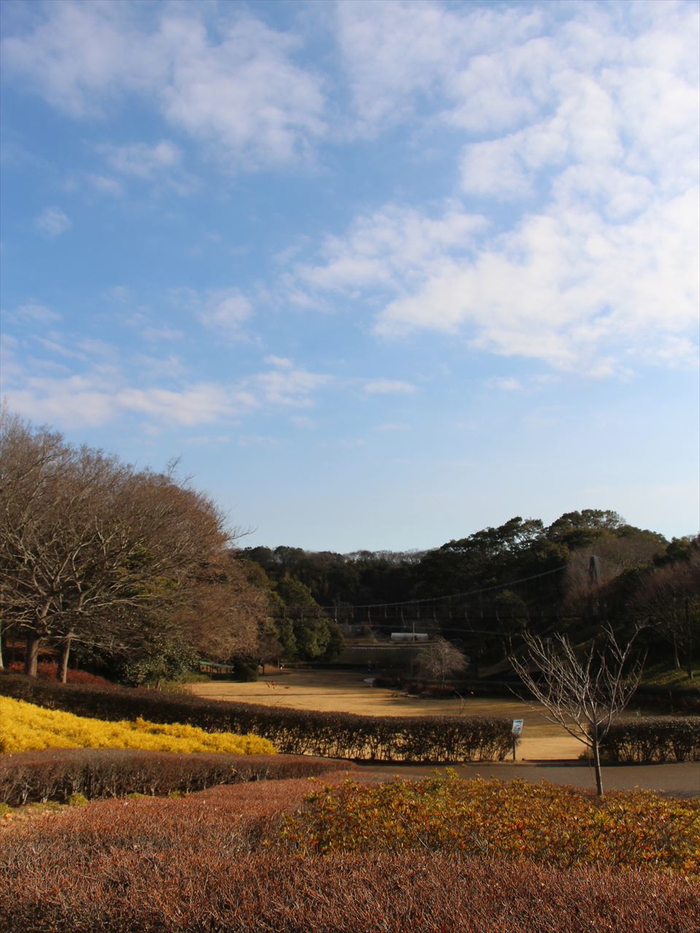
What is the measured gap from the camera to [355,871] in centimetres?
356

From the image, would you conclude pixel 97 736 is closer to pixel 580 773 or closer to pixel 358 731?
pixel 358 731

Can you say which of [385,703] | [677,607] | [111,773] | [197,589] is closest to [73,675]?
[197,589]

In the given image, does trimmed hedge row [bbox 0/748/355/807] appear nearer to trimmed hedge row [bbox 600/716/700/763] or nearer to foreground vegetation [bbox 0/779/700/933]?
foreground vegetation [bbox 0/779/700/933]

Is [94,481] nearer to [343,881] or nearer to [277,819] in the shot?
[277,819]

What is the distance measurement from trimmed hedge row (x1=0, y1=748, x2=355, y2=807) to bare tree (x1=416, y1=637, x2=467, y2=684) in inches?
1523

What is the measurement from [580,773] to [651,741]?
10.2 feet

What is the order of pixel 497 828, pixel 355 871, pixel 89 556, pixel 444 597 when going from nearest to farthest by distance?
1. pixel 355 871
2. pixel 497 828
3. pixel 89 556
4. pixel 444 597

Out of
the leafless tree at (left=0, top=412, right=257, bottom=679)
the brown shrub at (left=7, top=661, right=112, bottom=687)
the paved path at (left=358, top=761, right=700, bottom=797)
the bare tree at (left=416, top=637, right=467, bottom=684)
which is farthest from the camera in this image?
the bare tree at (left=416, top=637, right=467, bottom=684)

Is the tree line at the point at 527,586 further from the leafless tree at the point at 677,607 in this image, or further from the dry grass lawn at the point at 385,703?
the dry grass lawn at the point at 385,703

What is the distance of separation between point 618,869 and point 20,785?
762 cm

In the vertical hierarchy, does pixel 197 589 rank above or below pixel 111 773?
above

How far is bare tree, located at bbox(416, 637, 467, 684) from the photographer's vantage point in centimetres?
4856

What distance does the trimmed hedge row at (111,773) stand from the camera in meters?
9.04

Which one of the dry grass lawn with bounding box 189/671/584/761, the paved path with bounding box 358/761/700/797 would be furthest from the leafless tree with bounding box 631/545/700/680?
the paved path with bounding box 358/761/700/797
